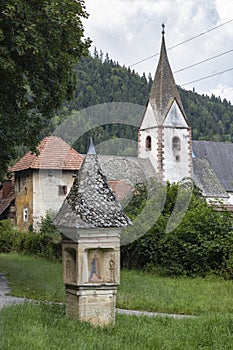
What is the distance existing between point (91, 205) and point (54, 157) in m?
27.3

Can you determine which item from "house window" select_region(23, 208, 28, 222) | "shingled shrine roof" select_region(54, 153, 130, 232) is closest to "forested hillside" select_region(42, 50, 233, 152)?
"house window" select_region(23, 208, 28, 222)

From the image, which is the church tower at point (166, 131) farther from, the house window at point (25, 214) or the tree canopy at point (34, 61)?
the tree canopy at point (34, 61)

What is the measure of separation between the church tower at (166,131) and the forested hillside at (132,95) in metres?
30.1

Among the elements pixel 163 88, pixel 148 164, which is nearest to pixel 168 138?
pixel 148 164

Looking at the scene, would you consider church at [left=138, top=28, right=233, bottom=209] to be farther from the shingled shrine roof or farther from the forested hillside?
the shingled shrine roof

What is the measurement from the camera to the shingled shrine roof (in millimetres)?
10258

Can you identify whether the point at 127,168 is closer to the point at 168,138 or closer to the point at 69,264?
the point at 168,138

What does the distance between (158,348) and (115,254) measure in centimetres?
219

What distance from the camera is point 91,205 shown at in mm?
10594

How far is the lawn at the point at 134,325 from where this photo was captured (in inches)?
337

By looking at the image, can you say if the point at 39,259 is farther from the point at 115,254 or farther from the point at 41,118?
the point at 115,254

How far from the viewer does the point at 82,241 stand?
10188 mm

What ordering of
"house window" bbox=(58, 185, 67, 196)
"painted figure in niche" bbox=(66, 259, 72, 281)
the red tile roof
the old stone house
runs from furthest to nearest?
"house window" bbox=(58, 185, 67, 196) < the old stone house < the red tile roof < "painted figure in niche" bbox=(66, 259, 72, 281)

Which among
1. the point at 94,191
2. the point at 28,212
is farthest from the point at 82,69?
the point at 94,191
